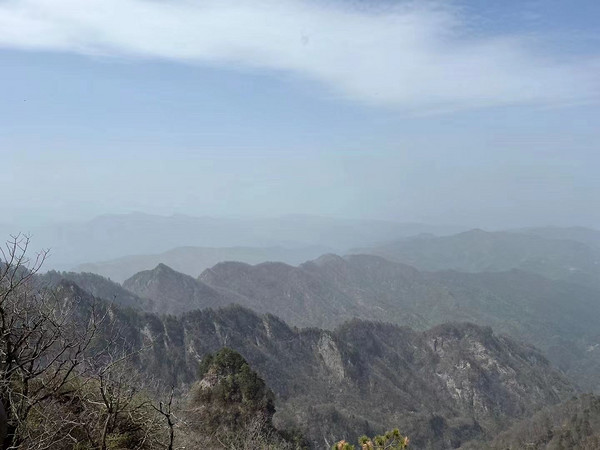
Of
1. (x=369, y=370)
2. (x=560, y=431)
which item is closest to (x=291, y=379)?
(x=369, y=370)

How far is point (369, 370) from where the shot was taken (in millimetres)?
140500

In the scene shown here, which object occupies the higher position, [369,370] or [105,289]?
[105,289]

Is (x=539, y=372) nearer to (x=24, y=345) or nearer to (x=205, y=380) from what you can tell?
(x=205, y=380)

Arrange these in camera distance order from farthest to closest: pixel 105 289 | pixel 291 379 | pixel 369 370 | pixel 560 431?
pixel 105 289, pixel 369 370, pixel 291 379, pixel 560 431

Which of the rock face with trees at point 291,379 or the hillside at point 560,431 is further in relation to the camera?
the hillside at point 560,431

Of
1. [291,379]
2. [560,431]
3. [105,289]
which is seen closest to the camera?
[560,431]

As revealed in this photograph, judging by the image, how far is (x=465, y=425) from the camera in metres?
118

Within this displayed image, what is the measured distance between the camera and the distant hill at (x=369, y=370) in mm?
100938

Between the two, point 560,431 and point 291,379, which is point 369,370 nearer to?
point 291,379

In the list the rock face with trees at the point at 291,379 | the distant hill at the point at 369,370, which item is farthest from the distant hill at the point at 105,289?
the distant hill at the point at 369,370

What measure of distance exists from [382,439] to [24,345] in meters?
10.8

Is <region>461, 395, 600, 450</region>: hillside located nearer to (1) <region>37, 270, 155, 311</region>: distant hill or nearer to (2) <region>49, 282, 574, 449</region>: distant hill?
(2) <region>49, 282, 574, 449</region>: distant hill

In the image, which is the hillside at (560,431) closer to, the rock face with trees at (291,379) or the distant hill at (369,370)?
the rock face with trees at (291,379)

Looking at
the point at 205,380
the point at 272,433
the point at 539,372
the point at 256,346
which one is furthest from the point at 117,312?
the point at 539,372
